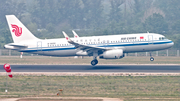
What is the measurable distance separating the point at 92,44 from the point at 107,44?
1.91 meters

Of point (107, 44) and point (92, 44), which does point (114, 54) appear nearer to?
point (107, 44)

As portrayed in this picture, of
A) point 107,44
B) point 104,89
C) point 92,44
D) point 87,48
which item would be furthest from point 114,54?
point 104,89

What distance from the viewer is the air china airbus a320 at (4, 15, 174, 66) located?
34250 mm

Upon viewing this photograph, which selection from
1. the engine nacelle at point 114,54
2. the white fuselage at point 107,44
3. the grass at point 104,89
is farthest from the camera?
the white fuselage at point 107,44

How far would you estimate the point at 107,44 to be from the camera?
115 ft

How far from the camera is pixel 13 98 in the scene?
51.7ft

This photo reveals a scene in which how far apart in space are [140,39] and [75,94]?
19.6 m

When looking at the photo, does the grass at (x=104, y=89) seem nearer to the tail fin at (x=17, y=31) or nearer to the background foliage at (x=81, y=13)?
the tail fin at (x=17, y=31)

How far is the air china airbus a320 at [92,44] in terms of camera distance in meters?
34.2

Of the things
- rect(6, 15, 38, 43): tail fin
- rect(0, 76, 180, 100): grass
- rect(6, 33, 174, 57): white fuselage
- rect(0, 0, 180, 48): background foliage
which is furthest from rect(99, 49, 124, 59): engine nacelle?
rect(0, 0, 180, 48): background foliage

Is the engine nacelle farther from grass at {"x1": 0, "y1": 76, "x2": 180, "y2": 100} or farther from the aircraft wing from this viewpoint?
grass at {"x1": 0, "y1": 76, "x2": 180, "y2": 100}

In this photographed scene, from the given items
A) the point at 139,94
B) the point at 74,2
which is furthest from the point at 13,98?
the point at 74,2

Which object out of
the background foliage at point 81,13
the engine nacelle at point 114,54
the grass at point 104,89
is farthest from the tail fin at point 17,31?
the background foliage at point 81,13

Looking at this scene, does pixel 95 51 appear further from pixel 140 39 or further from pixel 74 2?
pixel 74 2
